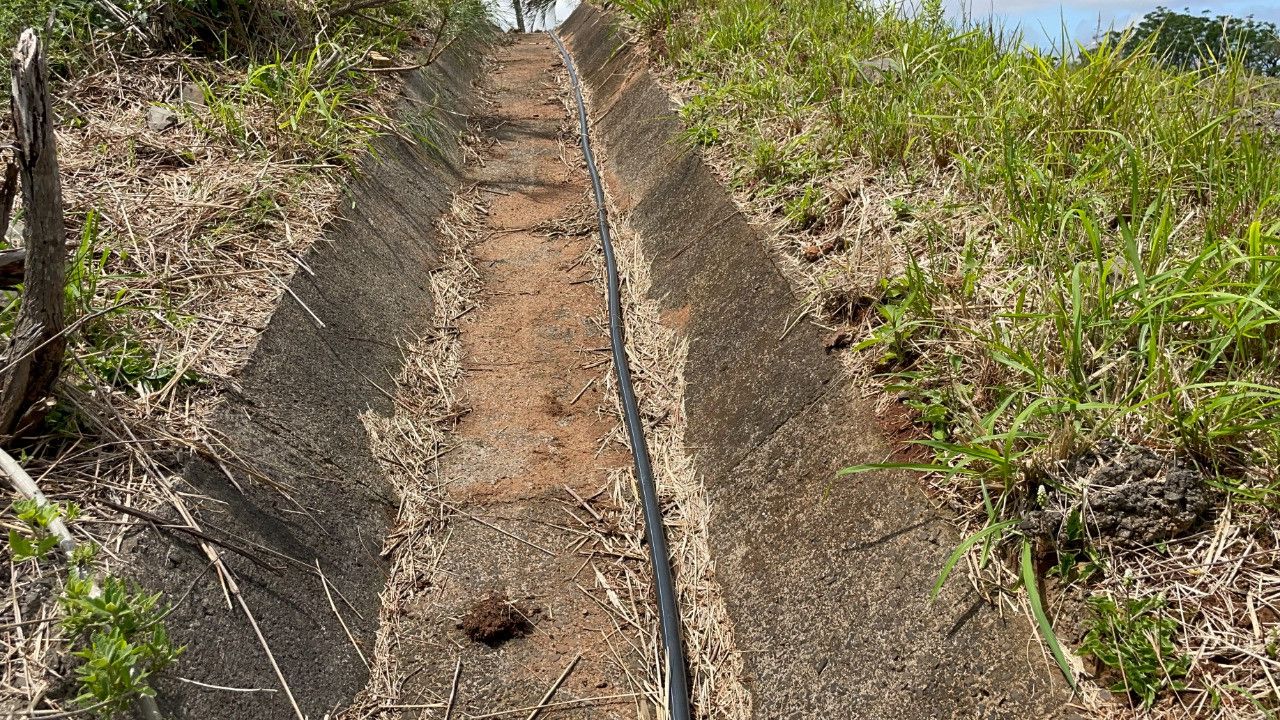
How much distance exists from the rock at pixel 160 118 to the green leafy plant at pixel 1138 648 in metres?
4.25

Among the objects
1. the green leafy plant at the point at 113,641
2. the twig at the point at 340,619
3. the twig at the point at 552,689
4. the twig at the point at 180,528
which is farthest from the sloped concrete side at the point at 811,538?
the green leafy plant at the point at 113,641

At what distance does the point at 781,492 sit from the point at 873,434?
38 cm

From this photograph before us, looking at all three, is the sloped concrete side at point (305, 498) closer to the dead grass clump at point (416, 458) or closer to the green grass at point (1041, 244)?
the dead grass clump at point (416, 458)

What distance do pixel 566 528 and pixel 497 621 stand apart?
484 millimetres

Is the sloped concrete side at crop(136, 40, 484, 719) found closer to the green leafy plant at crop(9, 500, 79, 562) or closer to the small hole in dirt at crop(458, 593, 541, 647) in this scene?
the green leafy plant at crop(9, 500, 79, 562)

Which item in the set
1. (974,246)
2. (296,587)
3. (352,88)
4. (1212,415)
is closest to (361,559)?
(296,587)

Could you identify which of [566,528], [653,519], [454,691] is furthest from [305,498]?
[653,519]

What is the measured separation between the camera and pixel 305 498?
9.09ft

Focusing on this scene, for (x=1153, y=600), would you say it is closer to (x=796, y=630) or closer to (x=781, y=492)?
(x=796, y=630)

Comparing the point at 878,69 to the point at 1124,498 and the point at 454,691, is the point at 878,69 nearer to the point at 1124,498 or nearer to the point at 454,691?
the point at 1124,498

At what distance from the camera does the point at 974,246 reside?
2805 millimetres

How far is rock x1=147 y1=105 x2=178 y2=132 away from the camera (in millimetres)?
4055

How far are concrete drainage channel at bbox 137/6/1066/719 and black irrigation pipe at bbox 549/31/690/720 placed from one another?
0.23ft

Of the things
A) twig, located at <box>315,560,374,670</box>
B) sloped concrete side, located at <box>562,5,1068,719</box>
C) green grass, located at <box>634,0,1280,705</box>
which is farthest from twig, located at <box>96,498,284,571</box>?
green grass, located at <box>634,0,1280,705</box>
